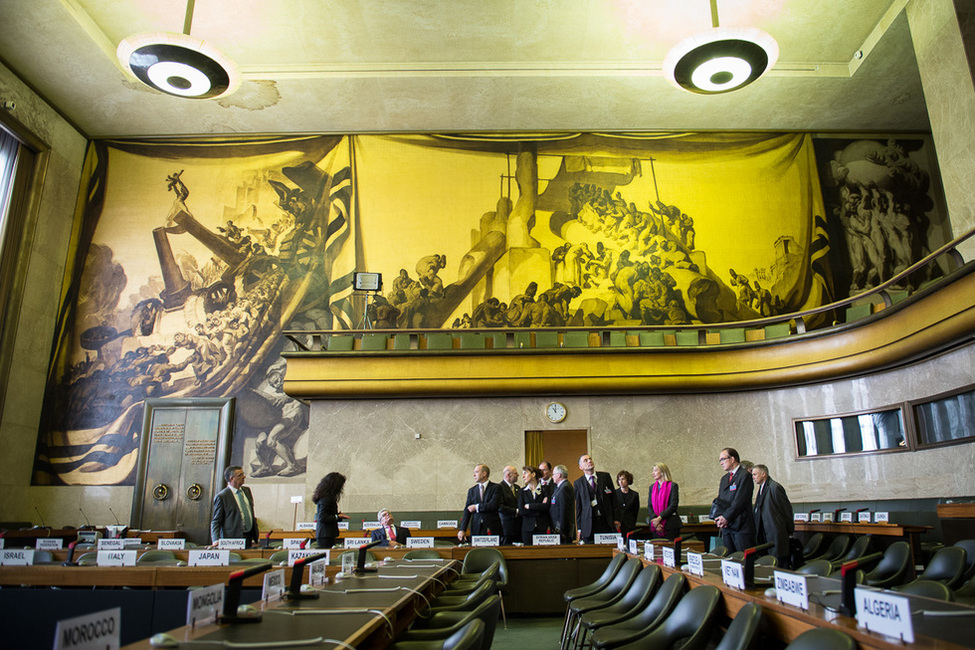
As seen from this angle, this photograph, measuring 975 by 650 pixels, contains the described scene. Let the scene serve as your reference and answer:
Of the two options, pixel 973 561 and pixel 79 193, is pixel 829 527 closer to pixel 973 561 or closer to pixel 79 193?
pixel 973 561

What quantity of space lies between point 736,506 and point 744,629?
4.02 meters

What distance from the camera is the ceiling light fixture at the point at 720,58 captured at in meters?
10.6

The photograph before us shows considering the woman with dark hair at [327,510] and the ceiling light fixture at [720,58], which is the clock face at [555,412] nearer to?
the woman with dark hair at [327,510]

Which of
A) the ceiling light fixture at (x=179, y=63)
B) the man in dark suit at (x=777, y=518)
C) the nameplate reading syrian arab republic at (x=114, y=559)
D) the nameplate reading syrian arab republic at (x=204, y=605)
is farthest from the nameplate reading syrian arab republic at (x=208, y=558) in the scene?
the ceiling light fixture at (x=179, y=63)

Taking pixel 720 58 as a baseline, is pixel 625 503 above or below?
below

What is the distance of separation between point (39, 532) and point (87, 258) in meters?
6.15

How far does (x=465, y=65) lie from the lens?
552 inches

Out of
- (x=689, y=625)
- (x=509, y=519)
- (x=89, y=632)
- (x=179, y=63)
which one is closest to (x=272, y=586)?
(x=89, y=632)

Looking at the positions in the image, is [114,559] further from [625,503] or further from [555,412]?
[555,412]

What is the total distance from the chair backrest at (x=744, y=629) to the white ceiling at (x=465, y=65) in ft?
40.4

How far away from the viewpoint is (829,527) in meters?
8.79

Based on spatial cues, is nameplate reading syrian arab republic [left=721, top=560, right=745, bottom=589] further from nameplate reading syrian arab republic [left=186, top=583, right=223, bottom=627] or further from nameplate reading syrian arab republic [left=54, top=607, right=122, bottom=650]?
nameplate reading syrian arab republic [left=54, top=607, right=122, bottom=650]

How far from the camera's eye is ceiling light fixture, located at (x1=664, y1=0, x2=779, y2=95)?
10.6 meters

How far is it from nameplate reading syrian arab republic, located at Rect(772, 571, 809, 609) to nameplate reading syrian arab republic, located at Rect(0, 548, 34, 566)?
534 cm
